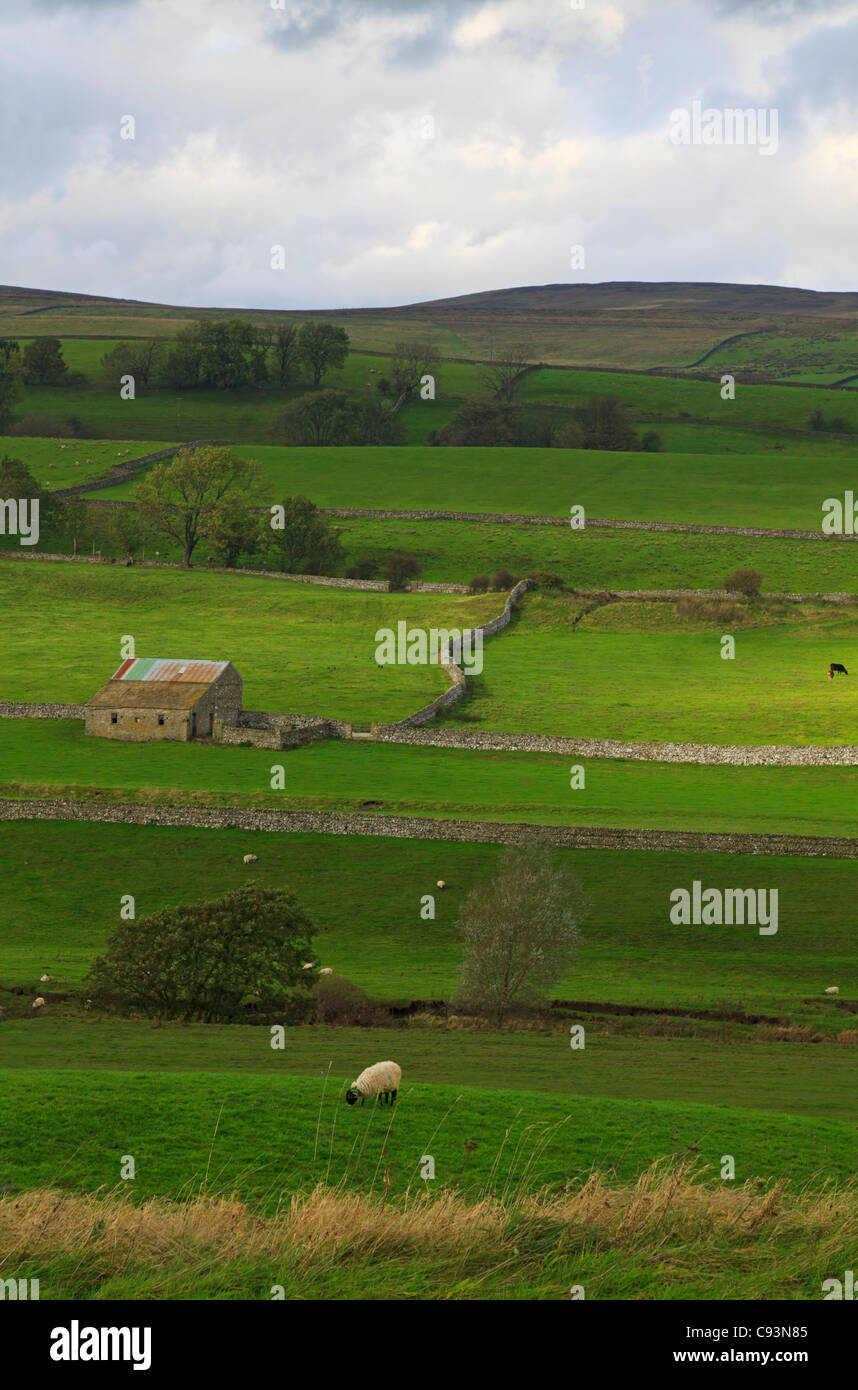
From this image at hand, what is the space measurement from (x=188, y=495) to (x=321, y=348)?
3136 inches

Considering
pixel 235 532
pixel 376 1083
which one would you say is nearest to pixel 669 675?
pixel 235 532

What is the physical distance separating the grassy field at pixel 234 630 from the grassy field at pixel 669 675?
4.15 m

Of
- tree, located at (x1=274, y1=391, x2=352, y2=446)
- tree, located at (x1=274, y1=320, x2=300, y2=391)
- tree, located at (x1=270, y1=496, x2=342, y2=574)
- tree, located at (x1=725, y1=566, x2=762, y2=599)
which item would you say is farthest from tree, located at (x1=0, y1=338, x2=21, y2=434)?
tree, located at (x1=725, y1=566, x2=762, y2=599)

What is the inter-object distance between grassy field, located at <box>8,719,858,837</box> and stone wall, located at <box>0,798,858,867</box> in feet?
4.53

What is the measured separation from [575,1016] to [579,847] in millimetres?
11912

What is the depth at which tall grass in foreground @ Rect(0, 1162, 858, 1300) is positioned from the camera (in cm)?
1056

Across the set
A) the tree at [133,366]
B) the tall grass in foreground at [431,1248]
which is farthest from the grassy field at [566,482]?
the tall grass in foreground at [431,1248]

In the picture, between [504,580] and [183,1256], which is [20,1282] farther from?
[504,580]

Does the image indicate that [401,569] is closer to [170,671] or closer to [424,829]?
[170,671]

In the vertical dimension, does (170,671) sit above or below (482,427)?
below

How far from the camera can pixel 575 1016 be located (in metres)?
32.4

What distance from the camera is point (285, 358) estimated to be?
18200 centimetres

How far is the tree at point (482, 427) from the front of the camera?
15275 centimetres

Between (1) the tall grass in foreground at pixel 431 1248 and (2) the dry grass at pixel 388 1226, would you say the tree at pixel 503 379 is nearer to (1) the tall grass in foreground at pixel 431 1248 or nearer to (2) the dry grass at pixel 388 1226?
(2) the dry grass at pixel 388 1226
